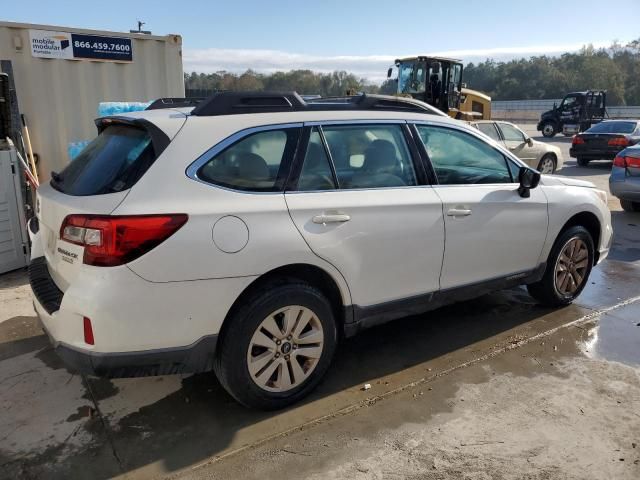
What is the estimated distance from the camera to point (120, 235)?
2463mm

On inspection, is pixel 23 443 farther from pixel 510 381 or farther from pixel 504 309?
pixel 504 309

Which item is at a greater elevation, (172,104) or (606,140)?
(172,104)

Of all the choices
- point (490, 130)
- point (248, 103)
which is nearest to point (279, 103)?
point (248, 103)

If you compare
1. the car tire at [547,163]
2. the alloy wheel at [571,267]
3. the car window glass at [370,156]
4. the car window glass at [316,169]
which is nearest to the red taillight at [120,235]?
the car window glass at [316,169]

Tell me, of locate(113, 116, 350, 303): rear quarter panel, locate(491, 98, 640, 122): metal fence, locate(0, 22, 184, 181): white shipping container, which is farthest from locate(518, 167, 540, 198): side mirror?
locate(491, 98, 640, 122): metal fence

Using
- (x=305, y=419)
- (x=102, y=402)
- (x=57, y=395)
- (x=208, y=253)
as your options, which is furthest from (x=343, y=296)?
(x=57, y=395)

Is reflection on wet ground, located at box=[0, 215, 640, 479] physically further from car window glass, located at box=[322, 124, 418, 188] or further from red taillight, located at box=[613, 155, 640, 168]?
red taillight, located at box=[613, 155, 640, 168]

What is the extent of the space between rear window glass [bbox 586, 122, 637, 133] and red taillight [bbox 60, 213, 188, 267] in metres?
17.2

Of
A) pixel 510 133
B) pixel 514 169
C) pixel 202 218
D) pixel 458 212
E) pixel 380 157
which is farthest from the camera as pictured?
pixel 510 133

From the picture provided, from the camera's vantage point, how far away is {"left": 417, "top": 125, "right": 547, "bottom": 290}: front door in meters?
3.65

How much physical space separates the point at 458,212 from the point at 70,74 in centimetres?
498

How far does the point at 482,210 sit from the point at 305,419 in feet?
6.29

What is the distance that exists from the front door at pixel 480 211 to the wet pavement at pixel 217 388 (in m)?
0.58

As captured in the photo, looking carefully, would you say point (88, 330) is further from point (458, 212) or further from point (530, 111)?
point (530, 111)
